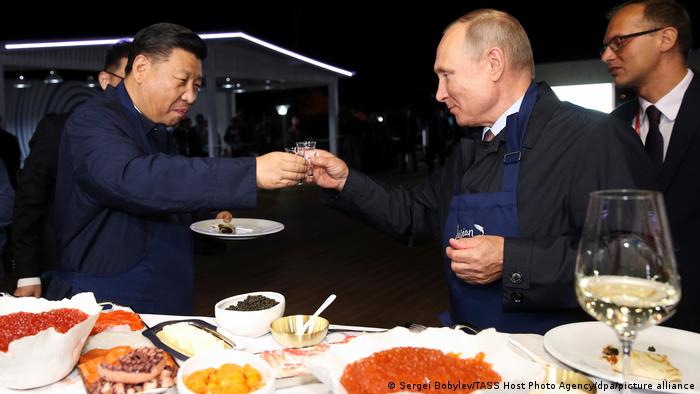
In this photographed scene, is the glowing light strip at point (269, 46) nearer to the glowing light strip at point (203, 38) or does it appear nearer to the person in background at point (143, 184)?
the glowing light strip at point (203, 38)

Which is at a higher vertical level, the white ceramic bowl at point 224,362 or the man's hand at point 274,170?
the man's hand at point 274,170

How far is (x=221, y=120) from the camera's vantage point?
91.7 ft

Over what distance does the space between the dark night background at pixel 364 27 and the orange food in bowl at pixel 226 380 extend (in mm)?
7892

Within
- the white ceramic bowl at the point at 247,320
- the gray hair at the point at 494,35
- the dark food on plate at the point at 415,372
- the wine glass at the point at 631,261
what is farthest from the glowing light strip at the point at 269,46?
the wine glass at the point at 631,261

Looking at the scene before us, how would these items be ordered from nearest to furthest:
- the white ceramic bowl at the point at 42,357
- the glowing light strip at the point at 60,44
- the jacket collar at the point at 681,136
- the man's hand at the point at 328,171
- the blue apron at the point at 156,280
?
the white ceramic bowl at the point at 42,357
the blue apron at the point at 156,280
the man's hand at the point at 328,171
the jacket collar at the point at 681,136
the glowing light strip at the point at 60,44

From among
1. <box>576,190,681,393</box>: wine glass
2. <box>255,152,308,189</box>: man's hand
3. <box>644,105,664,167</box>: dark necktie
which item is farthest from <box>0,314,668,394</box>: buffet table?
<box>644,105,664,167</box>: dark necktie

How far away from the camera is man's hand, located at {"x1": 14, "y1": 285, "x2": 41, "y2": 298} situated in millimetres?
2725

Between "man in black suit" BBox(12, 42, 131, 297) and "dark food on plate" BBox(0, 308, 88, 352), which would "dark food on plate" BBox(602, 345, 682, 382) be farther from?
"man in black suit" BBox(12, 42, 131, 297)

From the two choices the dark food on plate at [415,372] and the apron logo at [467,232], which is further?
the apron logo at [467,232]

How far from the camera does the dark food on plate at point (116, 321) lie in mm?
1622

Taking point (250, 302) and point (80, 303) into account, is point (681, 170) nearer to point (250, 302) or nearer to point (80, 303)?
point (250, 302)

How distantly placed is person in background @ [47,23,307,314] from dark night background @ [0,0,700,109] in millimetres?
7113

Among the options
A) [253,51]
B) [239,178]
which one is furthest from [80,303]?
[253,51]

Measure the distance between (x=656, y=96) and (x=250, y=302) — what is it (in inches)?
81.8
